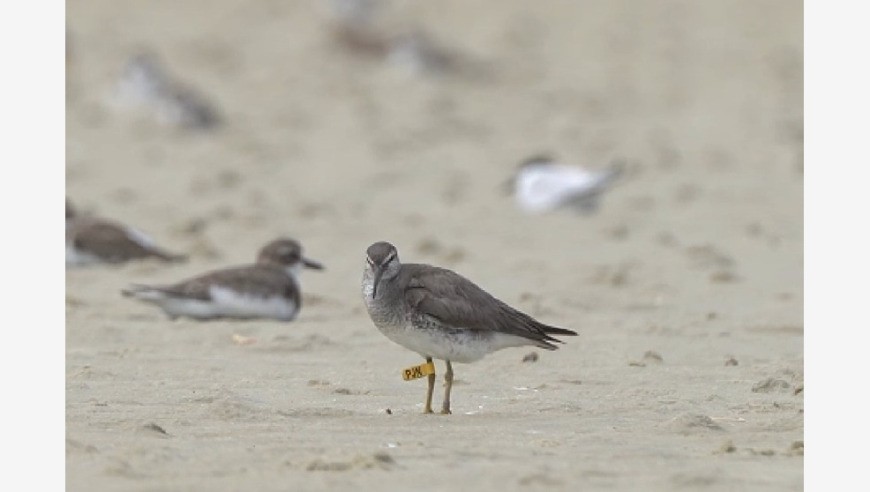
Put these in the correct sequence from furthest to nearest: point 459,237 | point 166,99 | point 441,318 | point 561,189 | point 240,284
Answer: point 166,99 < point 561,189 < point 459,237 < point 240,284 < point 441,318

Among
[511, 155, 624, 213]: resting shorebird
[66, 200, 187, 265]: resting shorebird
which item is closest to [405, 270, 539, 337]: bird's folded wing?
[66, 200, 187, 265]: resting shorebird

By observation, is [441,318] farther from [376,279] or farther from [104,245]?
[104,245]

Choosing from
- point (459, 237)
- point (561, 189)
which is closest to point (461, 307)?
point (459, 237)

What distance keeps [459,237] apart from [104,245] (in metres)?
2.88

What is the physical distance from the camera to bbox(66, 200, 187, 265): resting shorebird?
1104 cm

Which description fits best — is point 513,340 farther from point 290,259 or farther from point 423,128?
point 423,128

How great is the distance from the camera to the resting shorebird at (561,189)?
1412 centimetres

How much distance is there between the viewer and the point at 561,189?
1413 centimetres

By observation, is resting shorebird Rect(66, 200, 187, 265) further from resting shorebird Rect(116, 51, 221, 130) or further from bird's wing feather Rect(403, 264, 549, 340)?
resting shorebird Rect(116, 51, 221, 130)

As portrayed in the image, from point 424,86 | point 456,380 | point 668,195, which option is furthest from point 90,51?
point 456,380

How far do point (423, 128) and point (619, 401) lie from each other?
11.8m

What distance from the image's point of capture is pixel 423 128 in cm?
1842

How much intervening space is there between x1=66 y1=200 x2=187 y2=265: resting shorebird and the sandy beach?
0.35ft

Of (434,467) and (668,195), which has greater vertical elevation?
(668,195)
